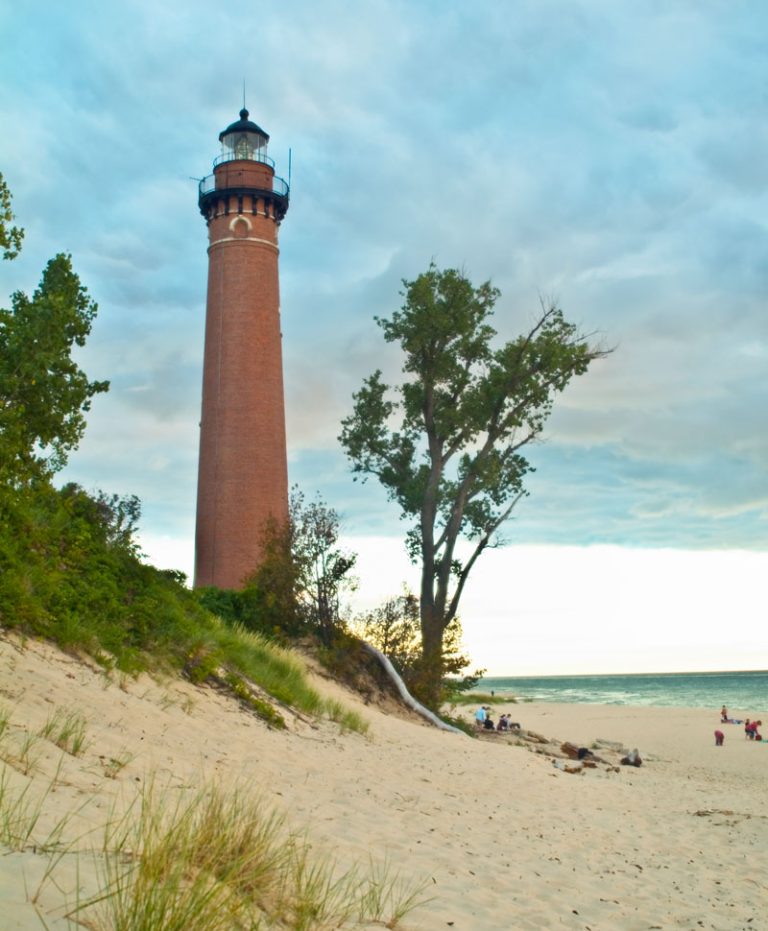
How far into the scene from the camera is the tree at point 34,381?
8383 mm

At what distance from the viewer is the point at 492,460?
25609 mm

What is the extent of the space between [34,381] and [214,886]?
6.04m

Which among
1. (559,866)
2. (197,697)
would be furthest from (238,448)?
(559,866)

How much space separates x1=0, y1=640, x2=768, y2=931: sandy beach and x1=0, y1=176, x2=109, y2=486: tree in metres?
2.38

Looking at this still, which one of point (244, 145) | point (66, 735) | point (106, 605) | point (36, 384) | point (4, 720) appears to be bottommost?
point (66, 735)

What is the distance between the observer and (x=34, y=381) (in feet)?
28.1

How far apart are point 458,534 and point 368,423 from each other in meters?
4.84

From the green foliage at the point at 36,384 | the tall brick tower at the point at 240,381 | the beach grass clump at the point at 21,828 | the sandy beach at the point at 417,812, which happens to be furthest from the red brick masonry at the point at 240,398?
the beach grass clump at the point at 21,828

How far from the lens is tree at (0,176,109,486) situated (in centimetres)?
838

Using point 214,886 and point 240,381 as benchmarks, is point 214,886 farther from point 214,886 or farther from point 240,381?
point 240,381

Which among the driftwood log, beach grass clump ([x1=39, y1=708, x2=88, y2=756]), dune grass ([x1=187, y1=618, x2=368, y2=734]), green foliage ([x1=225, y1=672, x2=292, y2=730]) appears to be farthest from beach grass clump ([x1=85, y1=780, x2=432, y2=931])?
the driftwood log

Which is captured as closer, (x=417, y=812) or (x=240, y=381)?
(x=417, y=812)

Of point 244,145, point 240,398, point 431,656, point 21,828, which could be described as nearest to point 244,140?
point 244,145

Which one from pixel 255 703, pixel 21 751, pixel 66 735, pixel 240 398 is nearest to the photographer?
pixel 21 751
